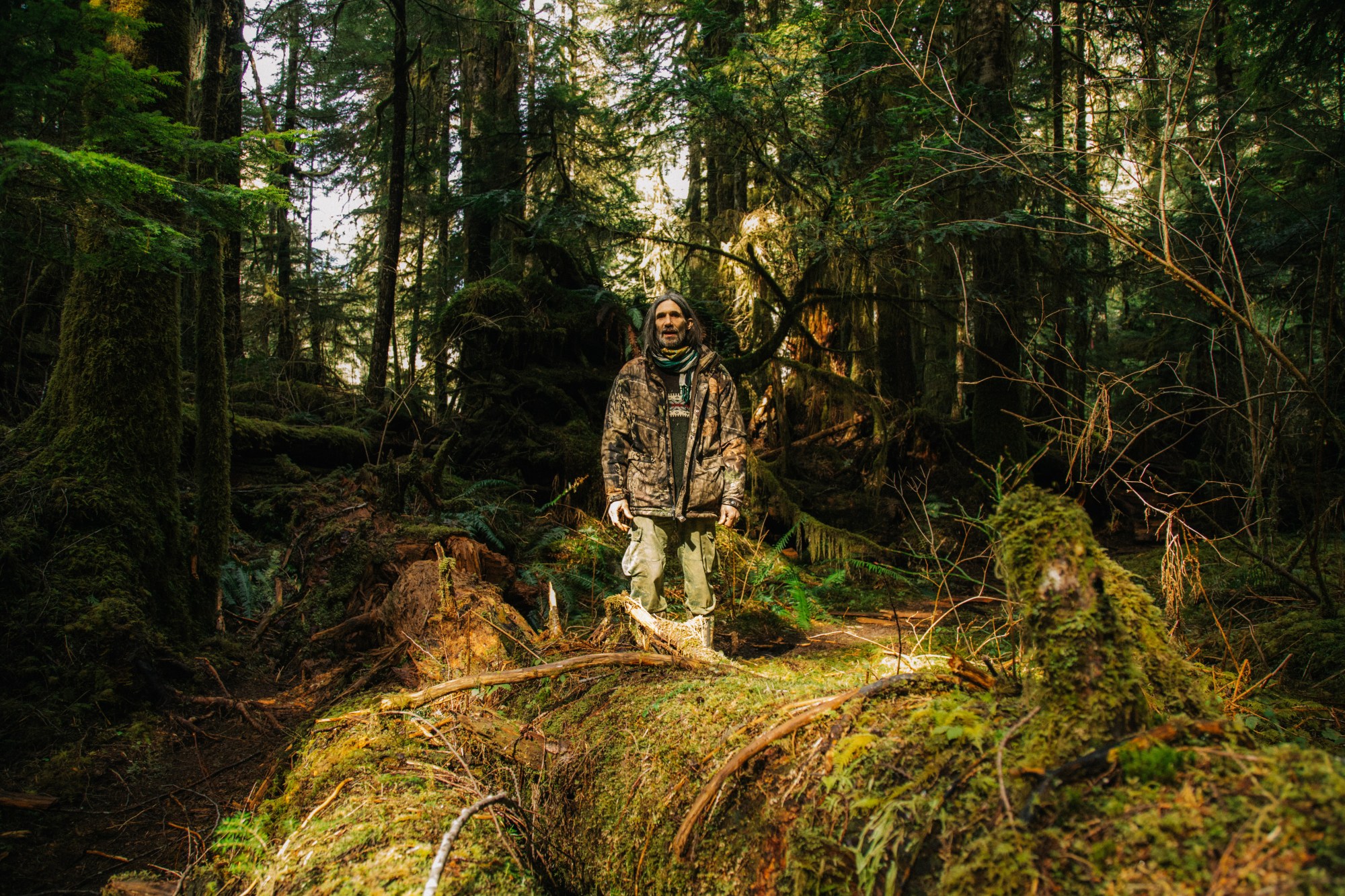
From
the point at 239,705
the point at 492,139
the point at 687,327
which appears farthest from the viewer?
the point at 492,139

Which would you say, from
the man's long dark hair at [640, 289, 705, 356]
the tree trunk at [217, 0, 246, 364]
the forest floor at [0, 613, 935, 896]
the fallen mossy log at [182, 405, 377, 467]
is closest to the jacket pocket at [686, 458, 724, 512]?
the man's long dark hair at [640, 289, 705, 356]

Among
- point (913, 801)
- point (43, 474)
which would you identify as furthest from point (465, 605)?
point (913, 801)

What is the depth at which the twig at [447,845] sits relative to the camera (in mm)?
1859

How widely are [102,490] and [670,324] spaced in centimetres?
430

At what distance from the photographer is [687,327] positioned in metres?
5.09

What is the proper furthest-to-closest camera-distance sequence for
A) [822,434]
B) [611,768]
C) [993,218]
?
[822,434] < [993,218] < [611,768]

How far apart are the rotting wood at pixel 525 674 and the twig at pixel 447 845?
2.82ft

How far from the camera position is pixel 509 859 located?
238 centimetres

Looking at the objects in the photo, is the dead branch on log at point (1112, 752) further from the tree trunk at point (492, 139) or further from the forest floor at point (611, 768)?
the tree trunk at point (492, 139)

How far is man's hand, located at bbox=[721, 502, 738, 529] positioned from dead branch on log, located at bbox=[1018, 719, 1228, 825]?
11.4 ft

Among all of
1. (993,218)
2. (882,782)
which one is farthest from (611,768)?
(993,218)

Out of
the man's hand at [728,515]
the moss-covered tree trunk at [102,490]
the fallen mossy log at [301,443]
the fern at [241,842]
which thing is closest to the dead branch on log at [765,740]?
the fern at [241,842]

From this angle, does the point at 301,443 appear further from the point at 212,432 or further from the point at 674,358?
the point at 674,358

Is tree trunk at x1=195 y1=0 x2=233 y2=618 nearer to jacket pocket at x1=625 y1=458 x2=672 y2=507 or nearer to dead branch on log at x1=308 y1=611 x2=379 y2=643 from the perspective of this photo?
dead branch on log at x1=308 y1=611 x2=379 y2=643
